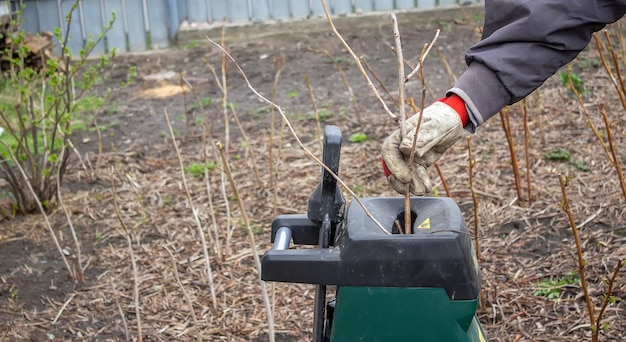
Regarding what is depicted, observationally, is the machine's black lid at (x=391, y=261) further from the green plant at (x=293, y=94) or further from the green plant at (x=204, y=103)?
the green plant at (x=204, y=103)

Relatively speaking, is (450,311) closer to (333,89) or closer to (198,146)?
(198,146)

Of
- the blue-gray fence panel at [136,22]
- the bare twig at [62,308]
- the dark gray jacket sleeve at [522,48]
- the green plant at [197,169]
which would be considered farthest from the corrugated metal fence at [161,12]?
the dark gray jacket sleeve at [522,48]

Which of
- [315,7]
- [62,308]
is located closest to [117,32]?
[315,7]

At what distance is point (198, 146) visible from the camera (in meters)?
5.19

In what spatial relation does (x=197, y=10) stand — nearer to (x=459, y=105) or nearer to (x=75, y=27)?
(x=75, y=27)

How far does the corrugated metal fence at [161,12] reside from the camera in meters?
8.49

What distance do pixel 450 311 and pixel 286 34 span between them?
675 centimetres

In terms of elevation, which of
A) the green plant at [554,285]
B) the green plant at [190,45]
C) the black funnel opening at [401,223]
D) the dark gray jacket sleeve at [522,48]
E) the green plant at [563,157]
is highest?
the dark gray jacket sleeve at [522,48]

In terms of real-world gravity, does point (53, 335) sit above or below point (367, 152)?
below

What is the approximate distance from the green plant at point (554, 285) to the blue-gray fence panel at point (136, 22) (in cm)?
627

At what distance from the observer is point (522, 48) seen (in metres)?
2.18

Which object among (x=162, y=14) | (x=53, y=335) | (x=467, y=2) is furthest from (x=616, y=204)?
(x=162, y=14)

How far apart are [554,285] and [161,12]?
6328 mm

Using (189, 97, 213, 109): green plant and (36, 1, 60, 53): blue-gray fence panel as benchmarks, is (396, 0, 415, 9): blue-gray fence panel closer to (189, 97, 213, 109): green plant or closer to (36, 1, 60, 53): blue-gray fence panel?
(189, 97, 213, 109): green plant
